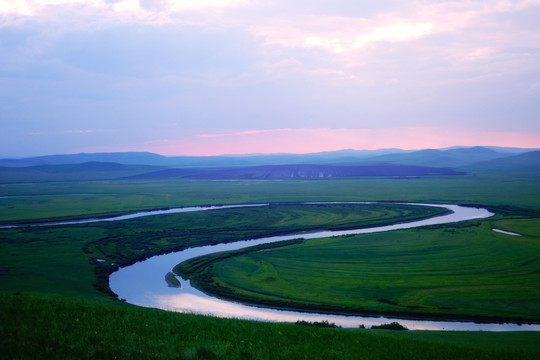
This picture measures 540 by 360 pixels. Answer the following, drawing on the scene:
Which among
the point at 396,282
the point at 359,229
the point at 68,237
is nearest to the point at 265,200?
the point at 359,229

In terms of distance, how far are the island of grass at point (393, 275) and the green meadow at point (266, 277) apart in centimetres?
18

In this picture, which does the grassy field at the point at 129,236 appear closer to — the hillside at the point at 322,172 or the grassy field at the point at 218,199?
the grassy field at the point at 218,199

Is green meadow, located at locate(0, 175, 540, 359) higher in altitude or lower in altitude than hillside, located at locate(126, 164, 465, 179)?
lower

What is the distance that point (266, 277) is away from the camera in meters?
37.0

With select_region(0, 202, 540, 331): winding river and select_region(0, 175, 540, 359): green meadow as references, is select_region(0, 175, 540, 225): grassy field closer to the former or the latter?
select_region(0, 175, 540, 359): green meadow

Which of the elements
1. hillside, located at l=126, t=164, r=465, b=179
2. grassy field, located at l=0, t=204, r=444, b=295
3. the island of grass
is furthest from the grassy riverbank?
hillside, located at l=126, t=164, r=465, b=179

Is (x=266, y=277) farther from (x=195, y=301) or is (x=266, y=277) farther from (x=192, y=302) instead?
(x=192, y=302)

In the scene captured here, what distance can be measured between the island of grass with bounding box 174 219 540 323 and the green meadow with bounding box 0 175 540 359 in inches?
7.0

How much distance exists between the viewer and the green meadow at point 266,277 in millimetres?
12531

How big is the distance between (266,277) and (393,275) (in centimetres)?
1119

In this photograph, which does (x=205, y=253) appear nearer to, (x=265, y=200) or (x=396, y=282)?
(x=396, y=282)

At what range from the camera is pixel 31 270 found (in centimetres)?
3812

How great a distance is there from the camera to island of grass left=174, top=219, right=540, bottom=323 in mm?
28609

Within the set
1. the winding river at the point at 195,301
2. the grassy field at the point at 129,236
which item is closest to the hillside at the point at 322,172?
the grassy field at the point at 129,236
